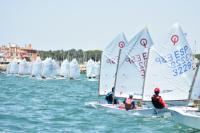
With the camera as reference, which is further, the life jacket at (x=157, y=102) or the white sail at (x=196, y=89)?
the life jacket at (x=157, y=102)

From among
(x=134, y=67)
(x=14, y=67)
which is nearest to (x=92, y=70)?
(x=14, y=67)

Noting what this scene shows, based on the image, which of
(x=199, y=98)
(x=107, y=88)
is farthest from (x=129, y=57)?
(x=199, y=98)

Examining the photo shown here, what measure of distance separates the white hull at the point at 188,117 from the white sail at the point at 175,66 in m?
5.93

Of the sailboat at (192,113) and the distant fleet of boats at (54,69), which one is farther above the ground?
the distant fleet of boats at (54,69)

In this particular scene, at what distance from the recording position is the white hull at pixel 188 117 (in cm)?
2409

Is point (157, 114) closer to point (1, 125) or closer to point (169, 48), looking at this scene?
point (169, 48)

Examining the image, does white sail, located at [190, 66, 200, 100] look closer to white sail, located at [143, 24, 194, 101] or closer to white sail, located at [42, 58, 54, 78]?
white sail, located at [143, 24, 194, 101]

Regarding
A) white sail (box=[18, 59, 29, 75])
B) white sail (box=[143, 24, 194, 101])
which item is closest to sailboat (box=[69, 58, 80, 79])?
white sail (box=[18, 59, 29, 75])

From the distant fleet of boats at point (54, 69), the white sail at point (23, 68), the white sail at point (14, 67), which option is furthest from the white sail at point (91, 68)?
the white sail at point (14, 67)

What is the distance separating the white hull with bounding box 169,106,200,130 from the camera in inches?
949

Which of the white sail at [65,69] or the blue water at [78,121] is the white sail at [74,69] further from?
the blue water at [78,121]

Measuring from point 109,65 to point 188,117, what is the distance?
15.8 meters

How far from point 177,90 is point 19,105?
10499mm

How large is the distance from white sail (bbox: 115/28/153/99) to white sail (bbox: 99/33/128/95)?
2.59 meters
